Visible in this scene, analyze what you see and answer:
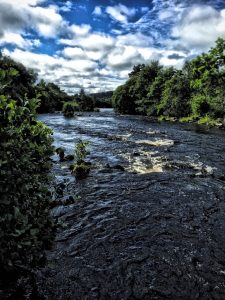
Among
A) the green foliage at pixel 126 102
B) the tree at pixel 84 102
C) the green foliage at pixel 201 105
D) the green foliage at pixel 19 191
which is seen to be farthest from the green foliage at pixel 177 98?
the green foliage at pixel 19 191

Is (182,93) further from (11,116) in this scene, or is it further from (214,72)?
(11,116)

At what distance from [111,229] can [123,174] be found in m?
8.56

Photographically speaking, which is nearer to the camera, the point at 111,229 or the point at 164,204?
the point at 111,229

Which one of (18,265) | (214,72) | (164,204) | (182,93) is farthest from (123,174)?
(182,93)

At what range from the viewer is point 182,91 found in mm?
79688

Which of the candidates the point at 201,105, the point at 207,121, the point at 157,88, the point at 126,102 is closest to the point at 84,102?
the point at 126,102

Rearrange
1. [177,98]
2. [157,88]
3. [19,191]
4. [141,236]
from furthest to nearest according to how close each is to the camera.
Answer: [157,88] → [177,98] → [141,236] → [19,191]

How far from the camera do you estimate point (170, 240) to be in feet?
39.3

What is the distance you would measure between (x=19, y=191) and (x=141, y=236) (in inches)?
283

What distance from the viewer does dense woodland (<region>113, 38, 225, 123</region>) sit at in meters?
64.8

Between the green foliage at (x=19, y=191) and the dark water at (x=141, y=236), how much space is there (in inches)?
115

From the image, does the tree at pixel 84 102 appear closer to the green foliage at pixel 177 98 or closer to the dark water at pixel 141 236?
the green foliage at pixel 177 98

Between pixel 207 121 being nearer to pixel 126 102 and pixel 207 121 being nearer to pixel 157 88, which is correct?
pixel 157 88

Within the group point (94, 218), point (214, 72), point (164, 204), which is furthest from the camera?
point (214, 72)
